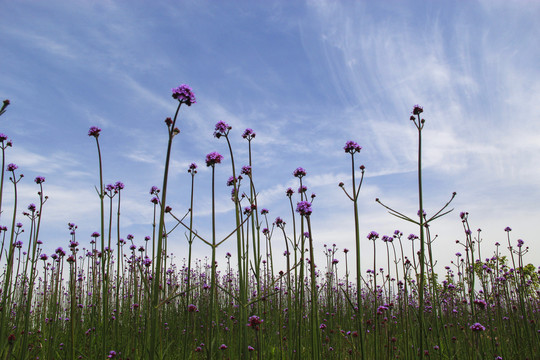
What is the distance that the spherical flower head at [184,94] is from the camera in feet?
6.46

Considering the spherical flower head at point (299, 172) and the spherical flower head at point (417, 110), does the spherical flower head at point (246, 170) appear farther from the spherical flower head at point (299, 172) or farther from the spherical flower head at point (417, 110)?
the spherical flower head at point (417, 110)

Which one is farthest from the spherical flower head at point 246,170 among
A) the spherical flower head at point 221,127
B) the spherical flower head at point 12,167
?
the spherical flower head at point 12,167

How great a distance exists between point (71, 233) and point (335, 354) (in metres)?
4.33

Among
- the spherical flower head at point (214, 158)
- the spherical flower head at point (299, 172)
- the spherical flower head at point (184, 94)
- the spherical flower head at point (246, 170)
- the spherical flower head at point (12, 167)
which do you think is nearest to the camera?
the spherical flower head at point (184, 94)

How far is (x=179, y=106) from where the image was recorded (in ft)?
6.07

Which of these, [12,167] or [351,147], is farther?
[12,167]

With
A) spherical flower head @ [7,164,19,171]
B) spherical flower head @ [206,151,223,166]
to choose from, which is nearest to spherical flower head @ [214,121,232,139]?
spherical flower head @ [206,151,223,166]

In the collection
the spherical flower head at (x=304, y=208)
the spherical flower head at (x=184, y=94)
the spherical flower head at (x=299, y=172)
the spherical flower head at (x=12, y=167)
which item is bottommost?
the spherical flower head at (x=304, y=208)

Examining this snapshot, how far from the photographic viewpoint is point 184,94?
1.98 metres

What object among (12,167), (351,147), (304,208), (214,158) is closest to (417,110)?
(351,147)

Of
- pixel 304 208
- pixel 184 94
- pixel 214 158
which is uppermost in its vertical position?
pixel 184 94

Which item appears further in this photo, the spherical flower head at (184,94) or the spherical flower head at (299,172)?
the spherical flower head at (299,172)

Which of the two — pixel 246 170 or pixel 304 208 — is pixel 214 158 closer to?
pixel 246 170

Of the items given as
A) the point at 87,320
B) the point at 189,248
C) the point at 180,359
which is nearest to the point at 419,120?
the point at 189,248
